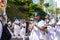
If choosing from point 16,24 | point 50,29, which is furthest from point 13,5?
point 50,29

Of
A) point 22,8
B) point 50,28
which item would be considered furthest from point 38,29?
point 22,8

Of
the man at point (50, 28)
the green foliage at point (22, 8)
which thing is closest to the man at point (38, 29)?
the man at point (50, 28)

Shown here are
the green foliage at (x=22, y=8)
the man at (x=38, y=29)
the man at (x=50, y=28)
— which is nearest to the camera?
the man at (x=38, y=29)

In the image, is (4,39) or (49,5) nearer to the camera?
(4,39)

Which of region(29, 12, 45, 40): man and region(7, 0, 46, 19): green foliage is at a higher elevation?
region(29, 12, 45, 40): man

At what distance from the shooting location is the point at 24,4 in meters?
13.8

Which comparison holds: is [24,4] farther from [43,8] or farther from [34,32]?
[34,32]

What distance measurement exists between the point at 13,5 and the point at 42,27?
6.72 metres

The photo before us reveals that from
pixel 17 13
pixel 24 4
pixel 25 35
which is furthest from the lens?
pixel 24 4

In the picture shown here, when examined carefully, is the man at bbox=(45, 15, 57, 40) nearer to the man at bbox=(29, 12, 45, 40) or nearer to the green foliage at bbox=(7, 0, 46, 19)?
the man at bbox=(29, 12, 45, 40)

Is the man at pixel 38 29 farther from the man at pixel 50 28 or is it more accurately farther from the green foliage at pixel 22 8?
the green foliage at pixel 22 8

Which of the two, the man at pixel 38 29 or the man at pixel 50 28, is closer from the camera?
the man at pixel 38 29

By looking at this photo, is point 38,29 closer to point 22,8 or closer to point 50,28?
point 50,28

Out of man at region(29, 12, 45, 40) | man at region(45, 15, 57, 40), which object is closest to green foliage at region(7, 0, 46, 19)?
man at region(45, 15, 57, 40)
